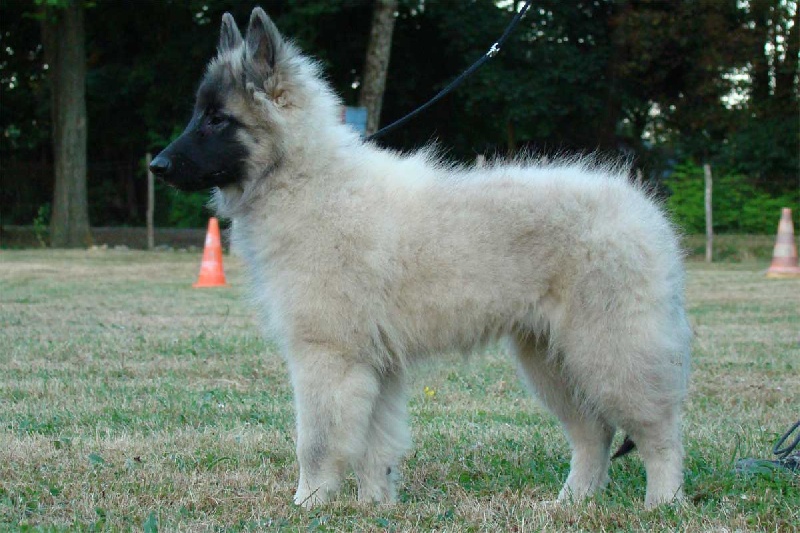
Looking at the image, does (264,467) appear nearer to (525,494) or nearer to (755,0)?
(525,494)

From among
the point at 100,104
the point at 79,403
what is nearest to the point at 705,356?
the point at 79,403

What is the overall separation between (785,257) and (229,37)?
1411cm

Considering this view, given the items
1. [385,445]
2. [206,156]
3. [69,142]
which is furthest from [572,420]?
[69,142]

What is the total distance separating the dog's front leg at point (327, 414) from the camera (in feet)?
13.2

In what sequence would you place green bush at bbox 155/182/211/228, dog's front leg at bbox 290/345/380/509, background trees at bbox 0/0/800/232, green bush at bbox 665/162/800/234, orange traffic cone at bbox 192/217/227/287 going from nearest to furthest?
dog's front leg at bbox 290/345/380/509, orange traffic cone at bbox 192/217/227/287, green bush at bbox 665/162/800/234, background trees at bbox 0/0/800/232, green bush at bbox 155/182/211/228

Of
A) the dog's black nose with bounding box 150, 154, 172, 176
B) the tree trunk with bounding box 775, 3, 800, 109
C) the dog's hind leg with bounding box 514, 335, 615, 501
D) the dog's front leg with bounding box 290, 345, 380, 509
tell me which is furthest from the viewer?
→ the tree trunk with bounding box 775, 3, 800, 109

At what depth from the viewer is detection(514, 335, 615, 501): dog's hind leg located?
4477mm

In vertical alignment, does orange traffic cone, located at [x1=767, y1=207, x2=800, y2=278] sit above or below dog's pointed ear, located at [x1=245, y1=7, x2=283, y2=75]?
below

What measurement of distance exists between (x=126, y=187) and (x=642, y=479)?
86.5 feet

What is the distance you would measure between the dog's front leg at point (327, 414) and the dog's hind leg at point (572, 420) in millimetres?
864

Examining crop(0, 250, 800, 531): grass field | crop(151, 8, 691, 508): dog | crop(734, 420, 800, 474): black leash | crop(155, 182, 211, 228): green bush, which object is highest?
crop(151, 8, 691, 508): dog

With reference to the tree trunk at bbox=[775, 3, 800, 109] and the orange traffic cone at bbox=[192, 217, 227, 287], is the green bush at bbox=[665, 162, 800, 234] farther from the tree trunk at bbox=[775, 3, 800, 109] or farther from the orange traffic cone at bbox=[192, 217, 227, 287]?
the orange traffic cone at bbox=[192, 217, 227, 287]

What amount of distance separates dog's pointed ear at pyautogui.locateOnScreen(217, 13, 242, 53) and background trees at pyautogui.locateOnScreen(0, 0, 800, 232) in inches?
820

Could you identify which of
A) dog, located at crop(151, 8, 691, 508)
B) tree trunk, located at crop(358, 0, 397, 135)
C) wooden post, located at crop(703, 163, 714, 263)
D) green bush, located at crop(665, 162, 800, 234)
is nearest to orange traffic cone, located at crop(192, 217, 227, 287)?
tree trunk, located at crop(358, 0, 397, 135)
